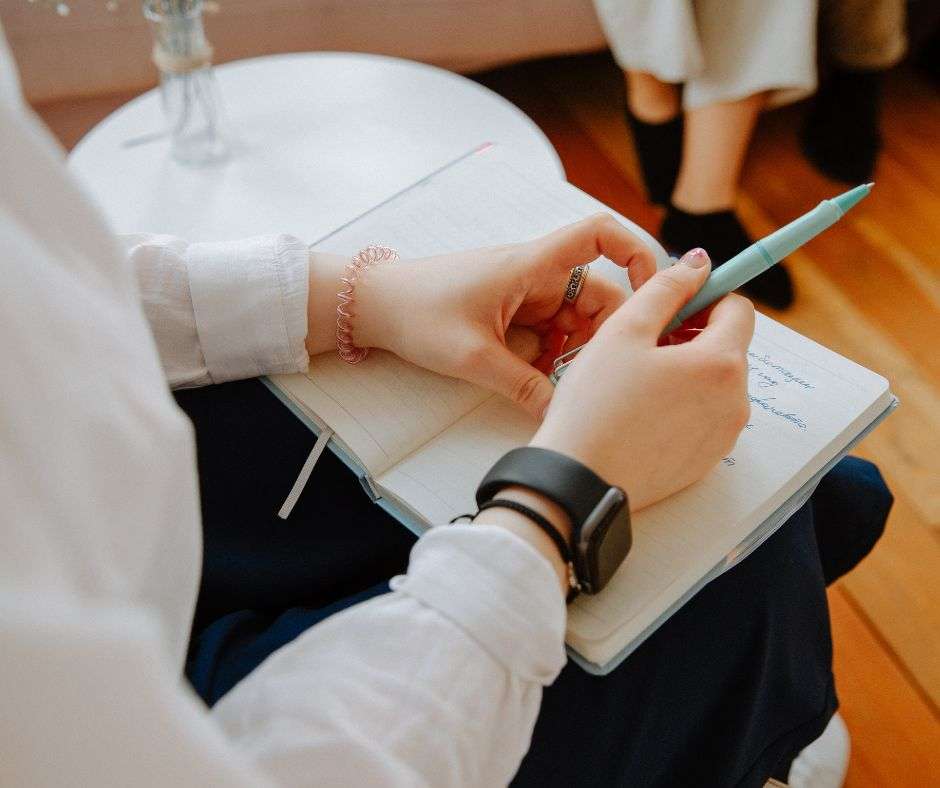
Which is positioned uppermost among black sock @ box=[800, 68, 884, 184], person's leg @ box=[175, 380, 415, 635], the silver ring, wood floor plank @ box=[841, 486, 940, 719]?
the silver ring

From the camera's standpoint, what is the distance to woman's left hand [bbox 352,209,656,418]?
56 centimetres

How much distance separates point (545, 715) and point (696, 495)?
146mm

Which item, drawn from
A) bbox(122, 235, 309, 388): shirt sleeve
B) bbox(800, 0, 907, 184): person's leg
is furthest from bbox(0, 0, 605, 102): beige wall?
bbox(122, 235, 309, 388): shirt sleeve

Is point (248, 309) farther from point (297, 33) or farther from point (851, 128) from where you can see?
point (851, 128)

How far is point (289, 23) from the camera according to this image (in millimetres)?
1438

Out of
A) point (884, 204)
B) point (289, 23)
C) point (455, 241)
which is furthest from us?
point (884, 204)

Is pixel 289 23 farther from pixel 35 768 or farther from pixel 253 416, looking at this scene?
pixel 35 768

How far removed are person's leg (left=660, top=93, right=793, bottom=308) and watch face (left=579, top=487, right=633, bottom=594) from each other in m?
1.00

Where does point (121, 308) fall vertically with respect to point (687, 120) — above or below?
above

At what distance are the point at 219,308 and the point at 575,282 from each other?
228mm

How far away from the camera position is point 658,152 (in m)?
1.50

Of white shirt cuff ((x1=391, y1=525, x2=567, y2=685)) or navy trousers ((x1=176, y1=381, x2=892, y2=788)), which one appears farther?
navy trousers ((x1=176, y1=381, x2=892, y2=788))

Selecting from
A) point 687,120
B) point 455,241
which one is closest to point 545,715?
point 455,241

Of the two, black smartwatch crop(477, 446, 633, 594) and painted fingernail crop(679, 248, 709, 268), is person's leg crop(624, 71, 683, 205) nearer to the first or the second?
painted fingernail crop(679, 248, 709, 268)
